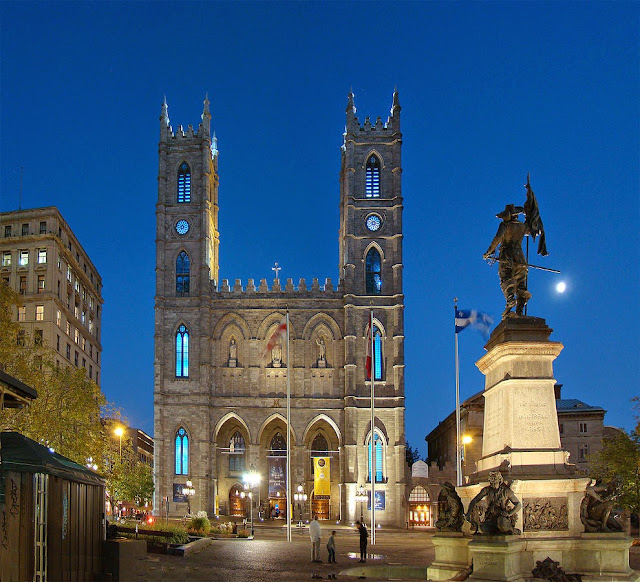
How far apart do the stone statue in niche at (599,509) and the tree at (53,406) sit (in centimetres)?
1991

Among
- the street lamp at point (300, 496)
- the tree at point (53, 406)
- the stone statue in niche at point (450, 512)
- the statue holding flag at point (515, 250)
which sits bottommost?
the street lamp at point (300, 496)

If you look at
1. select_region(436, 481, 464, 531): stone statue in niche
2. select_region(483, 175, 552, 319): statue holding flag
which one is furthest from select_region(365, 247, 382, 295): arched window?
select_region(436, 481, 464, 531): stone statue in niche

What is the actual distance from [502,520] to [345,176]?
59382mm

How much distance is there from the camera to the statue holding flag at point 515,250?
1677cm

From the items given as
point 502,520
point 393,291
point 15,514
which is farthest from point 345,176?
point 15,514

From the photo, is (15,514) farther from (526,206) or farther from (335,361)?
(335,361)

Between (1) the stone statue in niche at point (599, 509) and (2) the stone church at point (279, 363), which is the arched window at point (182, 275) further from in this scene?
(1) the stone statue in niche at point (599, 509)

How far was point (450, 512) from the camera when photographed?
1688cm

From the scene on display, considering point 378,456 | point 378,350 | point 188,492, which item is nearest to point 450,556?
point 188,492

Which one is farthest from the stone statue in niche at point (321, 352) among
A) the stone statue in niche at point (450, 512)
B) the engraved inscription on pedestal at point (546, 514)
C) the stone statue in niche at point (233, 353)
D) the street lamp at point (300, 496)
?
the engraved inscription on pedestal at point (546, 514)

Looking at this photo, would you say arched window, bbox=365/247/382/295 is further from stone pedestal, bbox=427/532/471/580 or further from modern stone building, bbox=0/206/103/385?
stone pedestal, bbox=427/532/471/580

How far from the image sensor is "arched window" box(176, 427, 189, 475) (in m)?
67.0

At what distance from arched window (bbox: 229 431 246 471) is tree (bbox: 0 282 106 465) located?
3286 centimetres

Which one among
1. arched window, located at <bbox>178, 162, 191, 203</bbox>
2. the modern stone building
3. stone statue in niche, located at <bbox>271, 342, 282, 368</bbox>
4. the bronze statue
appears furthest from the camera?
arched window, located at <bbox>178, 162, 191, 203</bbox>
